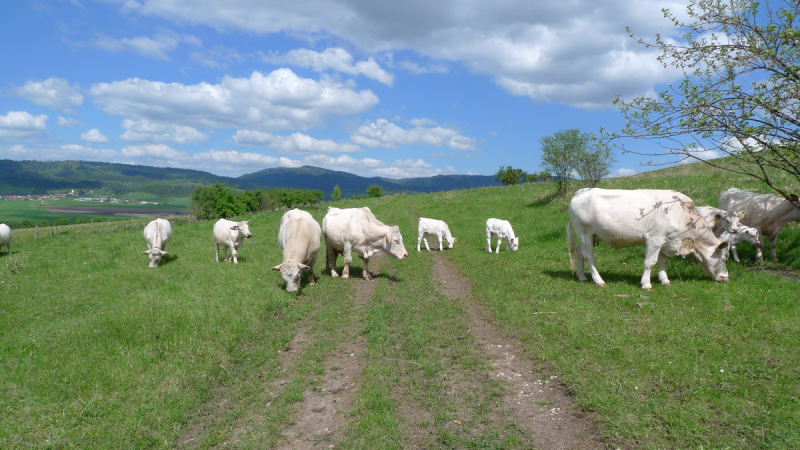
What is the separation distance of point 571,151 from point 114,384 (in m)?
33.5

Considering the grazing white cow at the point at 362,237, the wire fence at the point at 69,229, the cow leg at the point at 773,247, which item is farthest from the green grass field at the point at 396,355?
the wire fence at the point at 69,229

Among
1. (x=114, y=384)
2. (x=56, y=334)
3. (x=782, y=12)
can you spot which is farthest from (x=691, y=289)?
(x=56, y=334)

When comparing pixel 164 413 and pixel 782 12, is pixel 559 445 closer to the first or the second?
pixel 164 413

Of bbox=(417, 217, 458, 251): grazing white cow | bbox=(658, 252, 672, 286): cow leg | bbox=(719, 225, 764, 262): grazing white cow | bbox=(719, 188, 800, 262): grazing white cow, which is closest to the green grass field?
bbox=(658, 252, 672, 286): cow leg

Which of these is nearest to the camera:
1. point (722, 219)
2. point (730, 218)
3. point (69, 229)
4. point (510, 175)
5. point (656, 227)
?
point (656, 227)

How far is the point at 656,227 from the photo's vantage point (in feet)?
37.0

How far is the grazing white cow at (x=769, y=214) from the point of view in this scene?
1370 cm

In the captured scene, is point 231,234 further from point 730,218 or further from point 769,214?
point 769,214

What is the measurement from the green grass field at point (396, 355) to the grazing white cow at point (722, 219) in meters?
1.25

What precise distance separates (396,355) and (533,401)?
279 centimetres

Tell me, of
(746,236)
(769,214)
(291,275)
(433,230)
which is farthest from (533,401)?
(433,230)

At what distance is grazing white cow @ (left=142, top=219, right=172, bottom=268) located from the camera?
17.7 meters

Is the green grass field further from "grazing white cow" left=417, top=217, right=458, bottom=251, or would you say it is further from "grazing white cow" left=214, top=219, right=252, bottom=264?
"grazing white cow" left=417, top=217, right=458, bottom=251

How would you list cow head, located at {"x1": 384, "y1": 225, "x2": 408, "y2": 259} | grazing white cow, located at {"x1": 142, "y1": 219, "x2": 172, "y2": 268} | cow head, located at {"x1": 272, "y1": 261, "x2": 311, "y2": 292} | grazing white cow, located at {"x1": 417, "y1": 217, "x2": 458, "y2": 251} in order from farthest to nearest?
grazing white cow, located at {"x1": 417, "y1": 217, "x2": 458, "y2": 251} < grazing white cow, located at {"x1": 142, "y1": 219, "x2": 172, "y2": 268} < cow head, located at {"x1": 384, "y1": 225, "x2": 408, "y2": 259} < cow head, located at {"x1": 272, "y1": 261, "x2": 311, "y2": 292}
